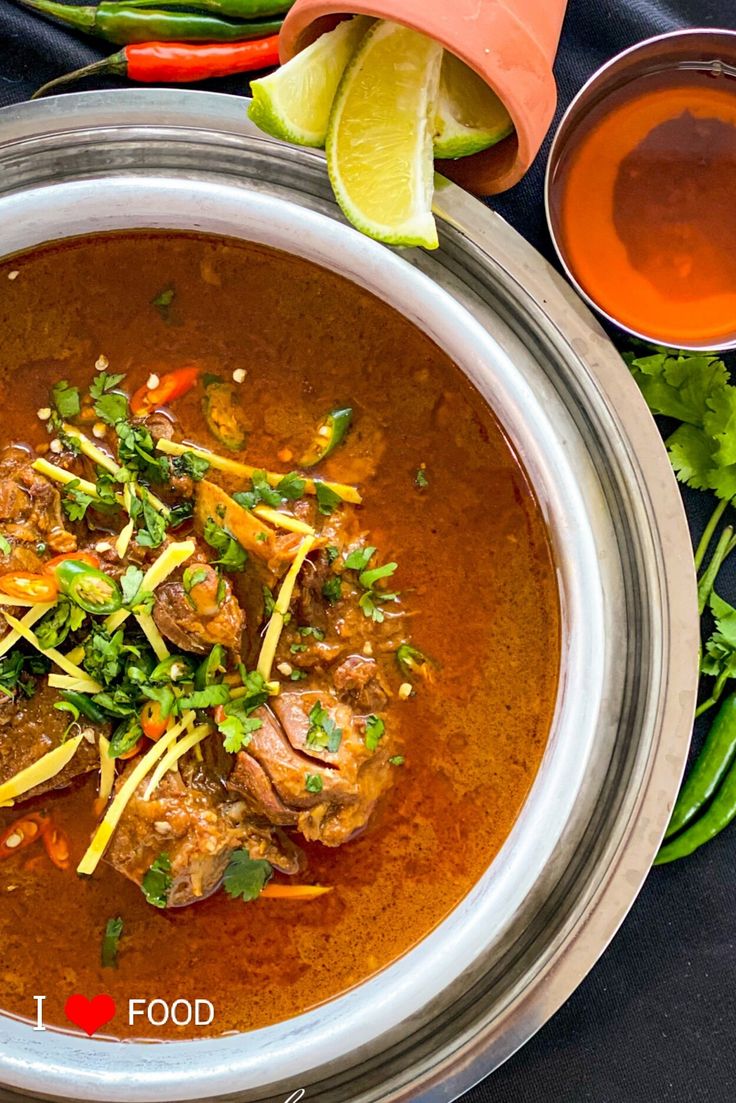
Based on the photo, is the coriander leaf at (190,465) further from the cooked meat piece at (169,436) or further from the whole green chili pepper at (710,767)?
the whole green chili pepper at (710,767)

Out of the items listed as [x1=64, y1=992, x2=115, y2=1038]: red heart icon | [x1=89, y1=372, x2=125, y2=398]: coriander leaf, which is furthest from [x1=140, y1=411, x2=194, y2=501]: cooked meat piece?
[x1=64, y1=992, x2=115, y2=1038]: red heart icon

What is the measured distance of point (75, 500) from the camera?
91.2 inches

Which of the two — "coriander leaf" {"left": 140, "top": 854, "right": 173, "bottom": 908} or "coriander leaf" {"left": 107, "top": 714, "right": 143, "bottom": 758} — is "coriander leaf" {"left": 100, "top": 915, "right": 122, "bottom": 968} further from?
"coriander leaf" {"left": 107, "top": 714, "right": 143, "bottom": 758}

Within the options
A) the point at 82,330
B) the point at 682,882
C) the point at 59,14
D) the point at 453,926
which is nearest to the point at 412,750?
the point at 453,926

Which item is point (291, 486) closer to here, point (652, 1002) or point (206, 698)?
point (206, 698)

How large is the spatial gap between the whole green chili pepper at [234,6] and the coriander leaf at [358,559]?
4.77 ft

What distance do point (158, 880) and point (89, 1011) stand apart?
0.41 metres

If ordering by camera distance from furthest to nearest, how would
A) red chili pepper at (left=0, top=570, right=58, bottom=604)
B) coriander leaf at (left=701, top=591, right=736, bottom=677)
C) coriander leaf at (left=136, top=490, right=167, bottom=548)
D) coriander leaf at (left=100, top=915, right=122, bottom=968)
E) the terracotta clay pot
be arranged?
coriander leaf at (left=701, top=591, right=736, bottom=677), coriander leaf at (left=100, top=915, right=122, bottom=968), coriander leaf at (left=136, top=490, right=167, bottom=548), red chili pepper at (left=0, top=570, right=58, bottom=604), the terracotta clay pot

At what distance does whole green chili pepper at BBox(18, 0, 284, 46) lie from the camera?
246 cm

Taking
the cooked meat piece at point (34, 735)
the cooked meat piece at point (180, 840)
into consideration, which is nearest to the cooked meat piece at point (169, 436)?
the cooked meat piece at point (34, 735)

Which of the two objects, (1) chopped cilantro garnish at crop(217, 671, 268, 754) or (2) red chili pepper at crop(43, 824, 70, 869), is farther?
(2) red chili pepper at crop(43, 824, 70, 869)

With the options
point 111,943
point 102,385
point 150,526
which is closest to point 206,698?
point 150,526

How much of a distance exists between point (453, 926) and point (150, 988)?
773 mm

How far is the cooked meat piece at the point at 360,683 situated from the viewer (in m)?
2.37
